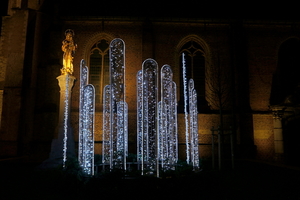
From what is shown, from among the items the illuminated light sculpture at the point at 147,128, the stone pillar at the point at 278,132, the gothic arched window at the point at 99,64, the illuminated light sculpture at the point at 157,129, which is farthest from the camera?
the gothic arched window at the point at 99,64

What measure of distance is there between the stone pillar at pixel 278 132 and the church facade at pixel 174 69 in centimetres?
5

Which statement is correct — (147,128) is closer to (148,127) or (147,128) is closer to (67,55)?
(148,127)

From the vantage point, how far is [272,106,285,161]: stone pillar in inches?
610

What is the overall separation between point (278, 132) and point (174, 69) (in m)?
7.04

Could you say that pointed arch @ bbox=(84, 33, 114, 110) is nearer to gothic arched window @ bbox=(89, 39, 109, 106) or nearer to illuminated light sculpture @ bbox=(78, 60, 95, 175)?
gothic arched window @ bbox=(89, 39, 109, 106)

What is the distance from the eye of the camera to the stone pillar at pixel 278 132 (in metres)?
15.5

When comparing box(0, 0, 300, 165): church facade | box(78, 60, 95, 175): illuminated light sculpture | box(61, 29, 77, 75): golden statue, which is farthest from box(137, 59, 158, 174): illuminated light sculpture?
box(0, 0, 300, 165): church facade

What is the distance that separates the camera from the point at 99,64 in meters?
17.3

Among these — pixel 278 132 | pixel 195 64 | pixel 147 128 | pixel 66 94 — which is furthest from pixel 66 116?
pixel 278 132

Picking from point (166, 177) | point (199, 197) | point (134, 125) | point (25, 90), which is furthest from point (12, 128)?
point (199, 197)

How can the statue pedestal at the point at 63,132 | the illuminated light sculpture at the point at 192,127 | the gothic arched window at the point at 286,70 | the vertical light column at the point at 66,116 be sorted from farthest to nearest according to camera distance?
the gothic arched window at the point at 286,70 < the vertical light column at the point at 66,116 < the statue pedestal at the point at 63,132 < the illuminated light sculpture at the point at 192,127

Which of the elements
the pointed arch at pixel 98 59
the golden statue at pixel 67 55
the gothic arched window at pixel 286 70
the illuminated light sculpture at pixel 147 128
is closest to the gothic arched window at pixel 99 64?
the pointed arch at pixel 98 59

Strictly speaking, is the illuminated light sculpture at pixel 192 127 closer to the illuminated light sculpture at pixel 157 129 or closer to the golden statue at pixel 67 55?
the illuminated light sculpture at pixel 157 129

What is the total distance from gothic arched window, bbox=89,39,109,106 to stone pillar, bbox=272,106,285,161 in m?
10.0
